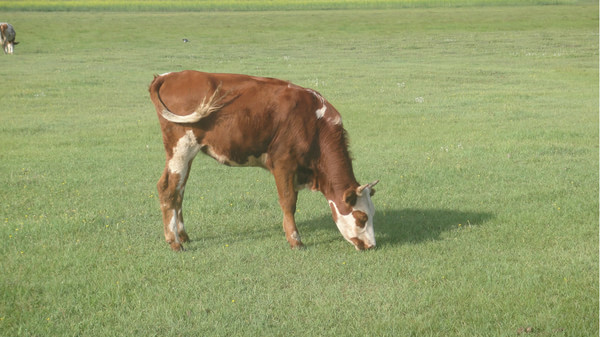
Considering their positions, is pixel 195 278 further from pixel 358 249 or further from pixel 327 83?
pixel 327 83

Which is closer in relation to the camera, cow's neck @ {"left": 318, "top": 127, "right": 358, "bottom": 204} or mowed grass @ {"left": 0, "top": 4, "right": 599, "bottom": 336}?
mowed grass @ {"left": 0, "top": 4, "right": 599, "bottom": 336}

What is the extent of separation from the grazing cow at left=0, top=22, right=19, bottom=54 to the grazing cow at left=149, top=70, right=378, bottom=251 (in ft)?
114

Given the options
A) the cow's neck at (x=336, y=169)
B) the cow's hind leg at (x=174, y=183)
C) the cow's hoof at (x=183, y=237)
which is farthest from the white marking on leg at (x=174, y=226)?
the cow's neck at (x=336, y=169)

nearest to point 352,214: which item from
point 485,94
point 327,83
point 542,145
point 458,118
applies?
point 542,145

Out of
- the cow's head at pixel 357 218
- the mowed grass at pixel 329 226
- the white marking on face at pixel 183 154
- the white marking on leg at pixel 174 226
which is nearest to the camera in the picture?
the mowed grass at pixel 329 226

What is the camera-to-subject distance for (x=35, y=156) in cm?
1490

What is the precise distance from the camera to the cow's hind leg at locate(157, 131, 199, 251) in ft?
29.0

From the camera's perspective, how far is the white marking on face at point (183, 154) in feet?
28.8

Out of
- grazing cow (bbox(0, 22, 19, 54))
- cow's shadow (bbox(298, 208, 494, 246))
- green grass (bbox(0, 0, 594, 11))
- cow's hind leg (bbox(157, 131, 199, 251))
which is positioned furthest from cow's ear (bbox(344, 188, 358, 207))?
green grass (bbox(0, 0, 594, 11))

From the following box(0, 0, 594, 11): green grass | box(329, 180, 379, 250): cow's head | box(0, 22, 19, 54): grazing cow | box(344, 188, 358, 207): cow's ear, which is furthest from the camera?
box(0, 0, 594, 11): green grass

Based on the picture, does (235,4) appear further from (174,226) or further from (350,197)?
(350,197)

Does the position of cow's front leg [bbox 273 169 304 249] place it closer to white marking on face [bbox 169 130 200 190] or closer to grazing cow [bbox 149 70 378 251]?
grazing cow [bbox 149 70 378 251]

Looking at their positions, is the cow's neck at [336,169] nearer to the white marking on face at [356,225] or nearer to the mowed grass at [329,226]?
the white marking on face at [356,225]

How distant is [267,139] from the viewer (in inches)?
344
